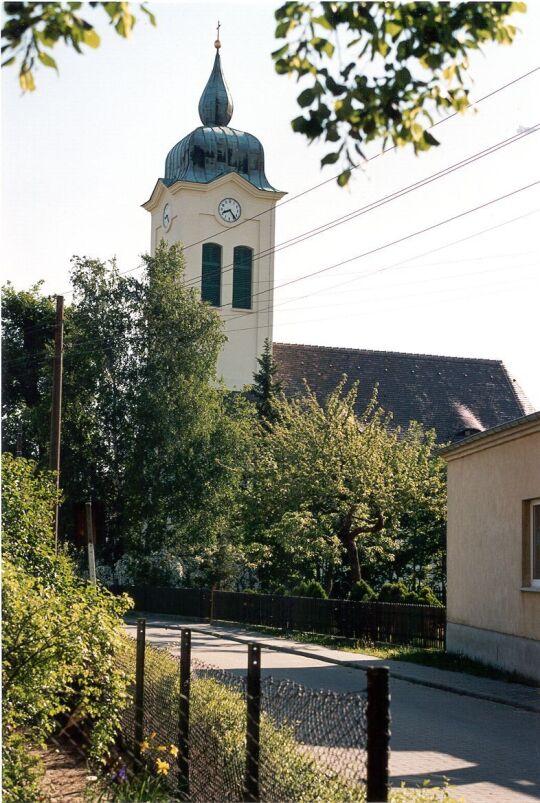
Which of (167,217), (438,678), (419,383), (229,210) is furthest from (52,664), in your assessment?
(419,383)

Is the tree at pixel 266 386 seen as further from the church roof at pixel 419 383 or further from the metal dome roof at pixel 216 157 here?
the metal dome roof at pixel 216 157

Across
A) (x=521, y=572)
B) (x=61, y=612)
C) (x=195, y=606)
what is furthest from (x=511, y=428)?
(x=195, y=606)

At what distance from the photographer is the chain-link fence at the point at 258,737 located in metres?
5.45

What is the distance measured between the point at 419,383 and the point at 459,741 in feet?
154

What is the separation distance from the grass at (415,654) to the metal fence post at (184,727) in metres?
9.73

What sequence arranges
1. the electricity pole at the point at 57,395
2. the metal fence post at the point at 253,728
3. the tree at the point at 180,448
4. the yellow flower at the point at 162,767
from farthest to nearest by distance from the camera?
the tree at the point at 180,448
the electricity pole at the point at 57,395
the yellow flower at the point at 162,767
the metal fence post at the point at 253,728

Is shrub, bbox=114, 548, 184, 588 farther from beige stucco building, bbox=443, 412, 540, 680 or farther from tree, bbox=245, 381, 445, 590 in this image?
beige stucco building, bbox=443, 412, 540, 680

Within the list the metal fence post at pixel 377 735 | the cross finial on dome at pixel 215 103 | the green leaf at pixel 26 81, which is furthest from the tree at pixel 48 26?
the cross finial on dome at pixel 215 103

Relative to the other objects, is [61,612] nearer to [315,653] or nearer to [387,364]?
[315,653]

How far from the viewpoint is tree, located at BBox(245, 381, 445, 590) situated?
30109 millimetres

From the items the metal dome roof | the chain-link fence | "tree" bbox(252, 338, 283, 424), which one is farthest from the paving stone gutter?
the metal dome roof

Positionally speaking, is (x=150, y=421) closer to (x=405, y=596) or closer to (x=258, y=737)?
(x=405, y=596)

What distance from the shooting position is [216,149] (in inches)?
2247

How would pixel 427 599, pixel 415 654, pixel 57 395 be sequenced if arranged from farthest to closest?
pixel 57 395 → pixel 427 599 → pixel 415 654
